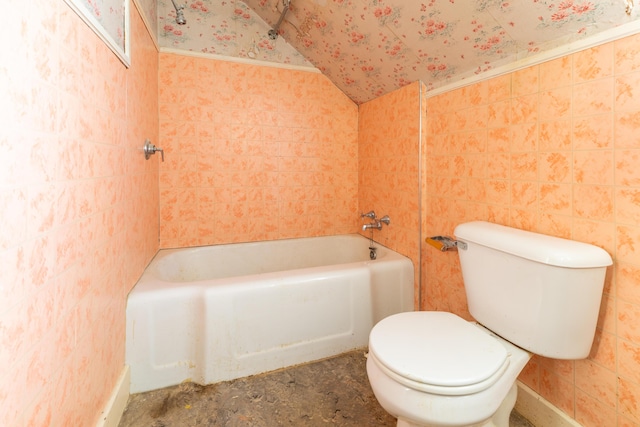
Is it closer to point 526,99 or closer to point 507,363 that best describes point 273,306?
point 507,363

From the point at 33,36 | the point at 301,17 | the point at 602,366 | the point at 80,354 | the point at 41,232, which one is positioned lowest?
the point at 602,366

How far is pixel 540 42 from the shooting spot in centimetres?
120

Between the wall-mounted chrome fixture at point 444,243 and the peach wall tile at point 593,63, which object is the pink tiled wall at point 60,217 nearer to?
the wall-mounted chrome fixture at point 444,243

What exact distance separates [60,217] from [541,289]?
57.3 inches

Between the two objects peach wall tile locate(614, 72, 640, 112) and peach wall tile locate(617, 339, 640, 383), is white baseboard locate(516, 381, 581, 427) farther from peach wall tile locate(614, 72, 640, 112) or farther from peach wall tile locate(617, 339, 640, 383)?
peach wall tile locate(614, 72, 640, 112)

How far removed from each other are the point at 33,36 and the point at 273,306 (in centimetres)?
131

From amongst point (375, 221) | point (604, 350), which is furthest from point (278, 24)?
point (604, 350)

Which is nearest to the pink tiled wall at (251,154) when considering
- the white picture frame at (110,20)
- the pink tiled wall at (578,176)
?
the white picture frame at (110,20)

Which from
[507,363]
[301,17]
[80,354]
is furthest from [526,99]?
[80,354]

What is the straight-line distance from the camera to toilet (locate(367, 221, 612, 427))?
0.88m

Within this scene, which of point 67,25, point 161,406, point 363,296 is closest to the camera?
point 67,25

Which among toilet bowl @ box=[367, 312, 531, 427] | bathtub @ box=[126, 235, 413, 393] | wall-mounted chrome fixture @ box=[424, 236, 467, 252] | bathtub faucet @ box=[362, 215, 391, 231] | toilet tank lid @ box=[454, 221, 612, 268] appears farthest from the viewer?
bathtub faucet @ box=[362, 215, 391, 231]

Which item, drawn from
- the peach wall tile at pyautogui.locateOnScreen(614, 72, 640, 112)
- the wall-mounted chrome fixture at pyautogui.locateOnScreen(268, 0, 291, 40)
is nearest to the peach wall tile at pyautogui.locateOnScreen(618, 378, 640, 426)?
the peach wall tile at pyautogui.locateOnScreen(614, 72, 640, 112)

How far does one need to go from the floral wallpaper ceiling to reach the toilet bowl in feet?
3.69
